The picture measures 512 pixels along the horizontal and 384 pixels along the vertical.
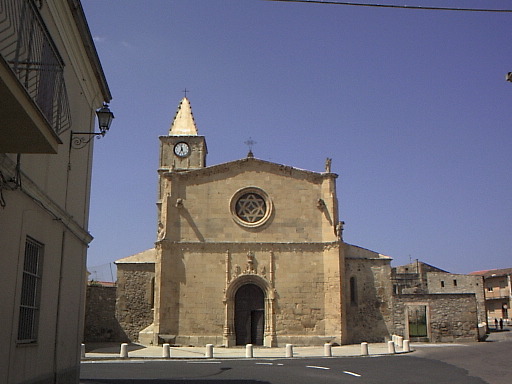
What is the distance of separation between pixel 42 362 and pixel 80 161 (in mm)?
4281

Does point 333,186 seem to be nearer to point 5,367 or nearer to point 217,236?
point 217,236

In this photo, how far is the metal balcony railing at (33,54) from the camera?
21.1 feet

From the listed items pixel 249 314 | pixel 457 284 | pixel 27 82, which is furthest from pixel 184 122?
pixel 27 82

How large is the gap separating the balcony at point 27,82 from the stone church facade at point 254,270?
75.0ft

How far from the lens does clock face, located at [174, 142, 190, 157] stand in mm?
44344

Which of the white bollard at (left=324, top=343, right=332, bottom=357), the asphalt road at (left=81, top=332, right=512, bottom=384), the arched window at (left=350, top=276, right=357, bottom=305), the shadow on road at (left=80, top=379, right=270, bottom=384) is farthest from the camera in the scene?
the arched window at (left=350, top=276, right=357, bottom=305)

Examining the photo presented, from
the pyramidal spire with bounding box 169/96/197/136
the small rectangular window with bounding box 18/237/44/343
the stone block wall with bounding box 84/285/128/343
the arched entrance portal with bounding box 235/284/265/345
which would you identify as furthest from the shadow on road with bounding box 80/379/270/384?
the pyramidal spire with bounding box 169/96/197/136

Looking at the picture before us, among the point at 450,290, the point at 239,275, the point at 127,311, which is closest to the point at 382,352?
the point at 239,275

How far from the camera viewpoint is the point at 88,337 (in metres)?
33.1

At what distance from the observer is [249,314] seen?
30688 mm

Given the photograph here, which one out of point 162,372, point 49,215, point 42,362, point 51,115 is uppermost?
point 51,115

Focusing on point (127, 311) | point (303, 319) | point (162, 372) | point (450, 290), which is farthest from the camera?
point (450, 290)

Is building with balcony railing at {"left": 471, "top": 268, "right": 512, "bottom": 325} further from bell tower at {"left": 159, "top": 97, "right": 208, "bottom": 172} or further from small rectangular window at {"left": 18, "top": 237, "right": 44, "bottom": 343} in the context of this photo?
small rectangular window at {"left": 18, "top": 237, "right": 44, "bottom": 343}

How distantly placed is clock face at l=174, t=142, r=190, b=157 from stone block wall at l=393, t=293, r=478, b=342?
799 inches
